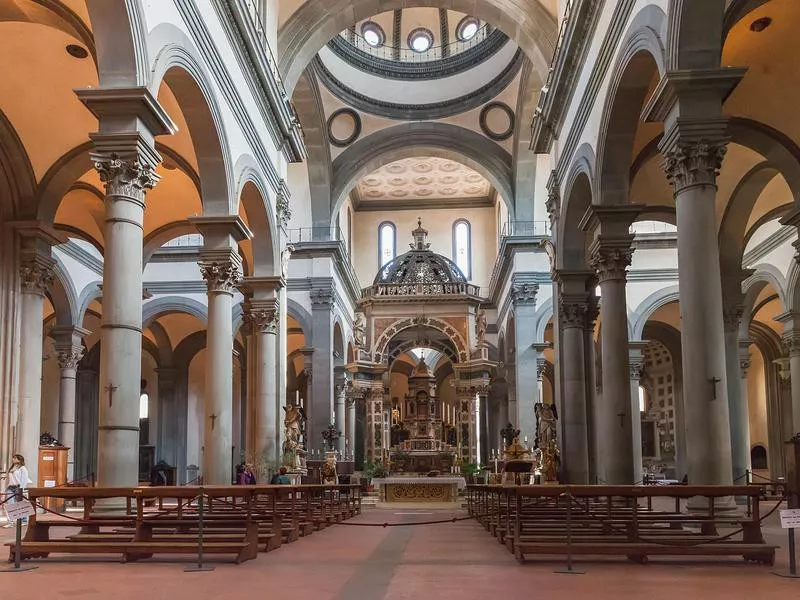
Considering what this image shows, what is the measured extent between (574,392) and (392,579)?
12.8 meters

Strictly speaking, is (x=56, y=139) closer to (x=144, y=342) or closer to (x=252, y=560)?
(x=252, y=560)

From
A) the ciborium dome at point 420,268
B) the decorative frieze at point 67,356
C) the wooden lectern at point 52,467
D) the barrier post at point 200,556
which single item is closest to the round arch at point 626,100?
the barrier post at point 200,556

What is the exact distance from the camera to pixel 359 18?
77.8ft

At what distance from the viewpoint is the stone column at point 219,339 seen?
17.0 m

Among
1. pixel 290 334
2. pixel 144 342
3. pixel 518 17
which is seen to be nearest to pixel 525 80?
pixel 518 17

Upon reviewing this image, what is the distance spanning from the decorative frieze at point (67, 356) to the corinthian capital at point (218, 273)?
8.92m

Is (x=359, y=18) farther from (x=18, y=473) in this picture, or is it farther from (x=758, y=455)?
(x=758, y=455)

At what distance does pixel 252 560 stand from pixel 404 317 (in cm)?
3054

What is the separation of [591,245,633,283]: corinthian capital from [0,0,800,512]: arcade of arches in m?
0.04

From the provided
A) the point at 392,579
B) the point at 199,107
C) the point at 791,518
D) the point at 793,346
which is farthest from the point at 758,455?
the point at 392,579

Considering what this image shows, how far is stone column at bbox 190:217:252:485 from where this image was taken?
16984 mm

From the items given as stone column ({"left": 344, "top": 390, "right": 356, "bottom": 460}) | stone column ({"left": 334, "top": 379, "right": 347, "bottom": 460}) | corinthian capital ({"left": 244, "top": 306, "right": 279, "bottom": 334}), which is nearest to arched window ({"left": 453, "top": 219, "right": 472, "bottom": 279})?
stone column ({"left": 344, "top": 390, "right": 356, "bottom": 460})

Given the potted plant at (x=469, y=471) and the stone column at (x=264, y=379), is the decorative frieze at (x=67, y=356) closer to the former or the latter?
the stone column at (x=264, y=379)

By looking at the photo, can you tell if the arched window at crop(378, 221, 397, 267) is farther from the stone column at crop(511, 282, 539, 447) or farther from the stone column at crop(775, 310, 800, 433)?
the stone column at crop(775, 310, 800, 433)
